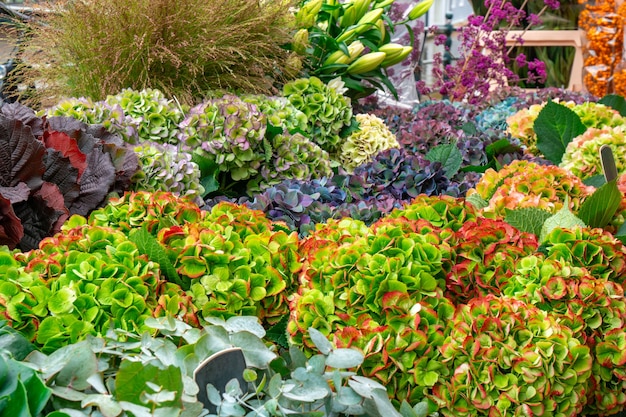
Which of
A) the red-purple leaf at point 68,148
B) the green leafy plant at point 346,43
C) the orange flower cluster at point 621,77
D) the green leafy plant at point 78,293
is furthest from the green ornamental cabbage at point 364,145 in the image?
the orange flower cluster at point 621,77

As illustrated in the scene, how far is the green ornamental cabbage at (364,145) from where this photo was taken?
1.76 meters

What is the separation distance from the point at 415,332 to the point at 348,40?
1.65 m

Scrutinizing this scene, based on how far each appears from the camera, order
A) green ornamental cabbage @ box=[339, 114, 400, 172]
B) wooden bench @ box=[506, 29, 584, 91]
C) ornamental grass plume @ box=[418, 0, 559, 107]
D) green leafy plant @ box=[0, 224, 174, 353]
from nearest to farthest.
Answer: green leafy plant @ box=[0, 224, 174, 353], green ornamental cabbage @ box=[339, 114, 400, 172], ornamental grass plume @ box=[418, 0, 559, 107], wooden bench @ box=[506, 29, 584, 91]

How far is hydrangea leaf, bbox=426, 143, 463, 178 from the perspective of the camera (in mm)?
1518

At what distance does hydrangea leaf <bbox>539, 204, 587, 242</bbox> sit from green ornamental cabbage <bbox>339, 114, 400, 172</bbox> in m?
0.81

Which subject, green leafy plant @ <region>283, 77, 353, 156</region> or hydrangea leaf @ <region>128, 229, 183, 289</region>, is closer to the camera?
hydrangea leaf @ <region>128, 229, 183, 289</region>

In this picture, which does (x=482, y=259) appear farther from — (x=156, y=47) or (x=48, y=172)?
(x=156, y=47)

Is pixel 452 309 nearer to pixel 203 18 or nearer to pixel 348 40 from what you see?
pixel 203 18

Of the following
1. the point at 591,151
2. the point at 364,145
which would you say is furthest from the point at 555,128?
the point at 364,145

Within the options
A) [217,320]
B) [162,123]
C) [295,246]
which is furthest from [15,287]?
[162,123]

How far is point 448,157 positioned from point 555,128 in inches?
14.6

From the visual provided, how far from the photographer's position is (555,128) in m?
1.72

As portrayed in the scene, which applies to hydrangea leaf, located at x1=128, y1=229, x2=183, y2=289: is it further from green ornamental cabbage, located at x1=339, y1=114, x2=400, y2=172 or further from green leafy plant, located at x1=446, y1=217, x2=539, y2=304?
green ornamental cabbage, located at x1=339, y1=114, x2=400, y2=172

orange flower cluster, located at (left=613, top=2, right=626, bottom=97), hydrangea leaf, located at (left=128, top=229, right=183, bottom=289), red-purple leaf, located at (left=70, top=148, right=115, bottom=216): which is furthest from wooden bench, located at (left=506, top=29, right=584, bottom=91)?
hydrangea leaf, located at (left=128, top=229, right=183, bottom=289)
